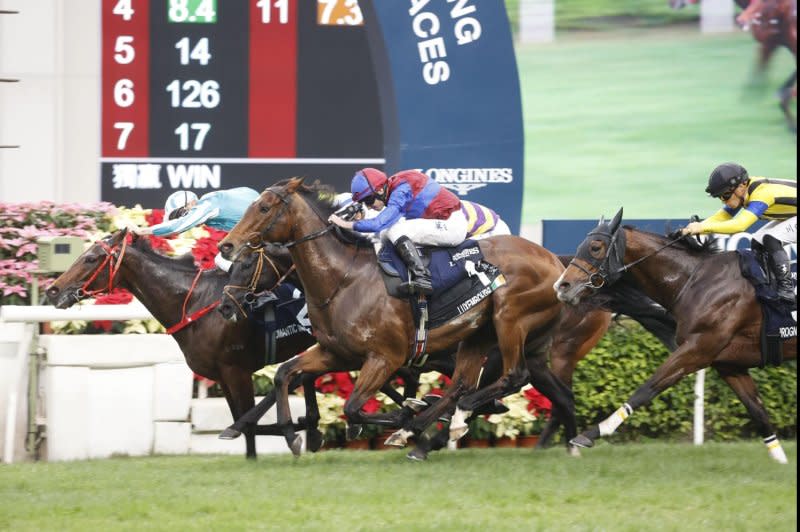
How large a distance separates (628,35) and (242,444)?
4773 mm

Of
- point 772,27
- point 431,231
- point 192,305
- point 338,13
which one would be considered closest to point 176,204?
point 192,305

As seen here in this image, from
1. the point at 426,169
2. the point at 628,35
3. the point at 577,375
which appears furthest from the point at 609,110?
the point at 577,375

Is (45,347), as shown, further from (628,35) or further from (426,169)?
(628,35)

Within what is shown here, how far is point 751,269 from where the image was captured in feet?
23.7

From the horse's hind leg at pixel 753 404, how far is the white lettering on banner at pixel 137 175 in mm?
4066

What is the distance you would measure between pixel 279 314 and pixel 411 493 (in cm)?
188

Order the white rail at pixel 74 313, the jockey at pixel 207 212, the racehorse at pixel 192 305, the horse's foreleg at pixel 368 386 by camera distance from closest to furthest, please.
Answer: the horse's foreleg at pixel 368 386 < the racehorse at pixel 192 305 < the jockey at pixel 207 212 < the white rail at pixel 74 313

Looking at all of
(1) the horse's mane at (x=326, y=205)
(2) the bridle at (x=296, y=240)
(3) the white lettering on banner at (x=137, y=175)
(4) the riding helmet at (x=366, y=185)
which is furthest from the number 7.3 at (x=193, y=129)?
(4) the riding helmet at (x=366, y=185)

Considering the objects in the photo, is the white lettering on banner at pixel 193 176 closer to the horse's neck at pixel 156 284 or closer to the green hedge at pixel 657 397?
the horse's neck at pixel 156 284

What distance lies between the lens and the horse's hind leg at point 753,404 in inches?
287

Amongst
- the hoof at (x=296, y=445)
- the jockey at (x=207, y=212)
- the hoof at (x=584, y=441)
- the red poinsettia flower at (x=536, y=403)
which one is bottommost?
the red poinsettia flower at (x=536, y=403)

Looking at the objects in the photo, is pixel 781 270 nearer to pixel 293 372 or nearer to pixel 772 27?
pixel 293 372

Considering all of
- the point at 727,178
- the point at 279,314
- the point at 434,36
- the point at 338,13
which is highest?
the point at 338,13

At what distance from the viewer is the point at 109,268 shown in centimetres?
761
